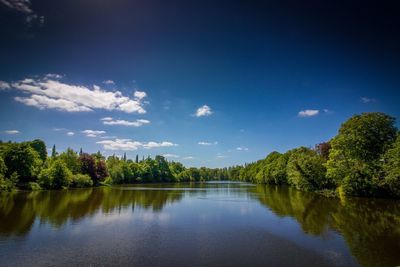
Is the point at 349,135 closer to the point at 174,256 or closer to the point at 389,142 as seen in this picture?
the point at 389,142

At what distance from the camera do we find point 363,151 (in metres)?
49.1

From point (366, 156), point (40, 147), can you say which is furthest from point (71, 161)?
point (366, 156)

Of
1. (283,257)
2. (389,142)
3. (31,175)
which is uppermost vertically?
(389,142)

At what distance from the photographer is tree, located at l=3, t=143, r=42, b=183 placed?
64812 mm

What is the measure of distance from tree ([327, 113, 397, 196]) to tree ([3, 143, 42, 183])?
70346mm

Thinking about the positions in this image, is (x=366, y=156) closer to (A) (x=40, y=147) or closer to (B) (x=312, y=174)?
(B) (x=312, y=174)

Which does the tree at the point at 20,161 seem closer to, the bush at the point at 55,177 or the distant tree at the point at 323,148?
the bush at the point at 55,177

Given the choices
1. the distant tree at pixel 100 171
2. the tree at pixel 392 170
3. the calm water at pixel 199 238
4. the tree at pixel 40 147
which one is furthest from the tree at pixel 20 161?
the tree at pixel 392 170

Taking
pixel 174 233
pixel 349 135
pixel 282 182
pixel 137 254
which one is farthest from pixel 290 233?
pixel 282 182

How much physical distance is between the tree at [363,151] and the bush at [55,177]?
65.6 m

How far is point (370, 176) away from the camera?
4659 centimetres

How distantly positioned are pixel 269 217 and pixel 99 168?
7863 cm

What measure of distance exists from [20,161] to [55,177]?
9142 mm

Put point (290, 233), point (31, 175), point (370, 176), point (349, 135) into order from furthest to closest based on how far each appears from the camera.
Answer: point (31, 175)
point (349, 135)
point (370, 176)
point (290, 233)
